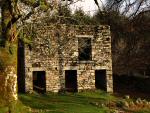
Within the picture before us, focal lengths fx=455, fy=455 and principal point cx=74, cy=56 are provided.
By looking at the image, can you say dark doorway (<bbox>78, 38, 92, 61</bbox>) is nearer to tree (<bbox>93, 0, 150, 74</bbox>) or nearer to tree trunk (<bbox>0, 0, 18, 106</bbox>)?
tree (<bbox>93, 0, 150, 74</bbox>)

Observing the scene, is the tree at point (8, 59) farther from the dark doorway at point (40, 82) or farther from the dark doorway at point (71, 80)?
the dark doorway at point (71, 80)

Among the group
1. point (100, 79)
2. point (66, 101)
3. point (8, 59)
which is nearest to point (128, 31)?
point (100, 79)

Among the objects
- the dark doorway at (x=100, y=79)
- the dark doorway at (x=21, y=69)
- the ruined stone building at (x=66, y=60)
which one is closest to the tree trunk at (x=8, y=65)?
the ruined stone building at (x=66, y=60)

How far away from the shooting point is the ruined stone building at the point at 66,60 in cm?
2908

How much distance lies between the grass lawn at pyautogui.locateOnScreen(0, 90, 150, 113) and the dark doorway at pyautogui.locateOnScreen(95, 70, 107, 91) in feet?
4.25

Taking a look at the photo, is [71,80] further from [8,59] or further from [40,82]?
[8,59]

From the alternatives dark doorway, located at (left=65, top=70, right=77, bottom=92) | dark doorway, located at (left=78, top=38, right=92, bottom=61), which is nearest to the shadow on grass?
dark doorway, located at (left=65, top=70, right=77, bottom=92)

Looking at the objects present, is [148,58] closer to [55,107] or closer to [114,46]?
[114,46]

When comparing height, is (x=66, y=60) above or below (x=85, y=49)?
below

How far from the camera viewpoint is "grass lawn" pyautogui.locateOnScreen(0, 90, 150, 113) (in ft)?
69.3

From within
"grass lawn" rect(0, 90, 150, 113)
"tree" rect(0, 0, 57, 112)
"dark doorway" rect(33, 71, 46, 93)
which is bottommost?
"grass lawn" rect(0, 90, 150, 113)

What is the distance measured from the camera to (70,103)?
24.8 m

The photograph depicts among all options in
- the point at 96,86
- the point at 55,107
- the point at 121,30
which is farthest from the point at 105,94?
the point at 121,30

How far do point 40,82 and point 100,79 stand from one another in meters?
4.72
